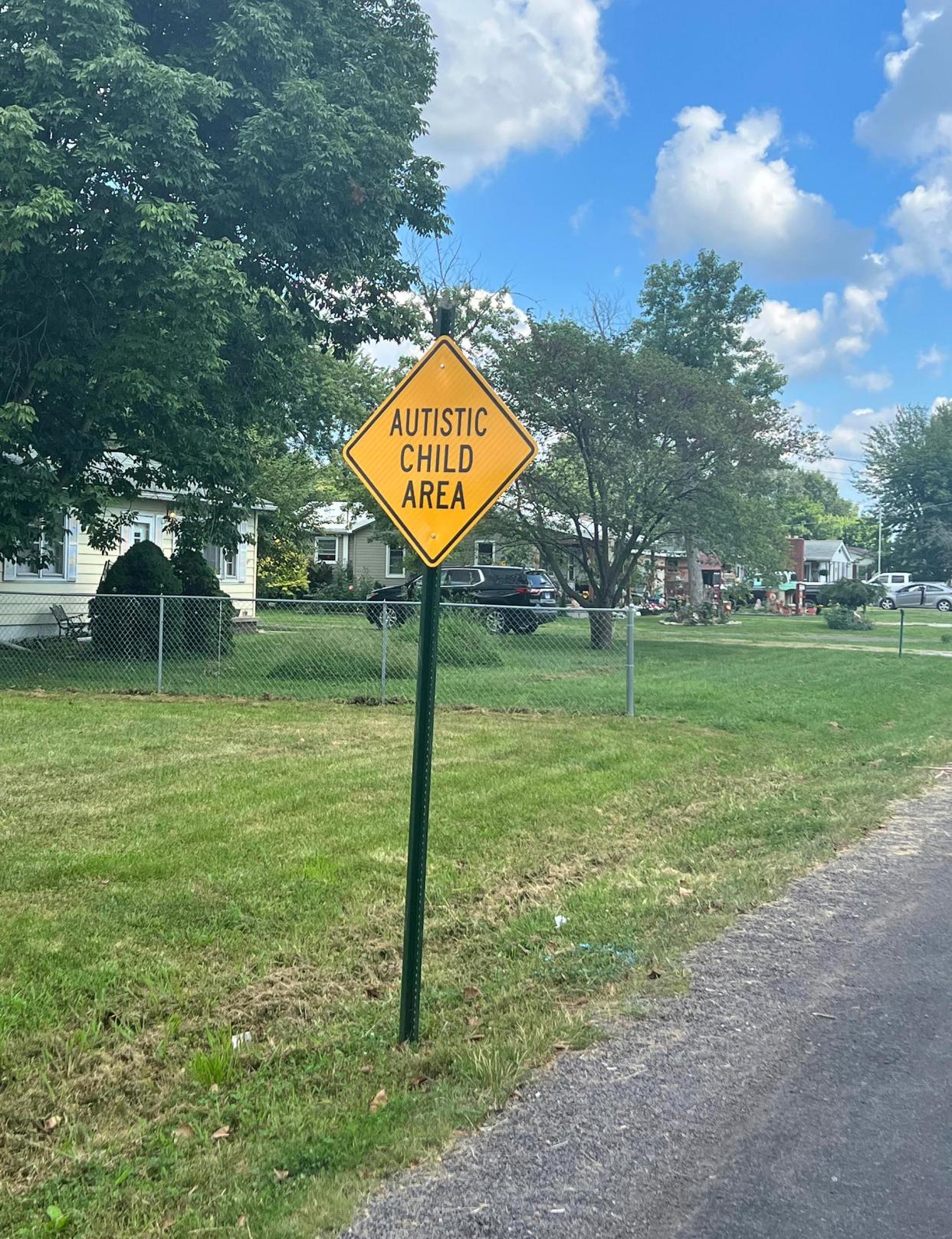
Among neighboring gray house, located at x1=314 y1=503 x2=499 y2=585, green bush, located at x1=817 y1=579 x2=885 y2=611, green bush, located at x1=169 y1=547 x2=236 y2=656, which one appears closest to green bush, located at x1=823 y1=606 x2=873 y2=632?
green bush, located at x1=817 y1=579 x2=885 y2=611

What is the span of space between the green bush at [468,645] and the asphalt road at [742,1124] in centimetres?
1104

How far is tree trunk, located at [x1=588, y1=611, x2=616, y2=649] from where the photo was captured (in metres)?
14.8

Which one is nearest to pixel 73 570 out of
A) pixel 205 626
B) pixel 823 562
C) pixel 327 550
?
pixel 205 626

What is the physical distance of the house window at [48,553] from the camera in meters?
14.4

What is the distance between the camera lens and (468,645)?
632 inches

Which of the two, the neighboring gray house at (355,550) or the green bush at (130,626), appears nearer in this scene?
the green bush at (130,626)

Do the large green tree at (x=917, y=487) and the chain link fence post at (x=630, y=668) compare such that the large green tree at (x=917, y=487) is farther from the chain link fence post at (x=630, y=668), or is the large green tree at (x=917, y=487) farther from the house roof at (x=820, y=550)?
the chain link fence post at (x=630, y=668)

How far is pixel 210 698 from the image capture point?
13.4 m

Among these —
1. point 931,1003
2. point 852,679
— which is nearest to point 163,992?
point 931,1003

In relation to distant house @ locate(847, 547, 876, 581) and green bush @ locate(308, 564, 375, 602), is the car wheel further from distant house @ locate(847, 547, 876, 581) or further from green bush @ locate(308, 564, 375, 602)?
distant house @ locate(847, 547, 876, 581)

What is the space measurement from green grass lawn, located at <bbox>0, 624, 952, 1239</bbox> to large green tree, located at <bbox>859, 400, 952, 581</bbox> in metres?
68.2

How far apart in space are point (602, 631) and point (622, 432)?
9.40m

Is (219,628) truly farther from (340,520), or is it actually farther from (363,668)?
(340,520)

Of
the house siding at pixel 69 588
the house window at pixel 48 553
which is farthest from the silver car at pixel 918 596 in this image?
the house window at pixel 48 553
